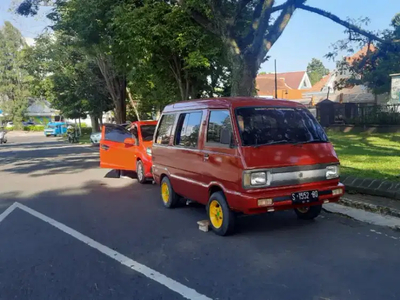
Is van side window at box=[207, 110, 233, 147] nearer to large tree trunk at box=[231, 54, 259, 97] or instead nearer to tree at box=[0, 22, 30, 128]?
large tree trunk at box=[231, 54, 259, 97]

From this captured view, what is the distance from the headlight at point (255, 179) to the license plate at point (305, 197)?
0.47 meters

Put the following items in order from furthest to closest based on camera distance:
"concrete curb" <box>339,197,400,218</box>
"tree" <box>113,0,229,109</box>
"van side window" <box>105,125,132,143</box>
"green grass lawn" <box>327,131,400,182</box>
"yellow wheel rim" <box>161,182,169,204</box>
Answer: "tree" <box>113,0,229,109</box>
"van side window" <box>105,125,132,143</box>
"green grass lawn" <box>327,131,400,182</box>
"yellow wheel rim" <box>161,182,169,204</box>
"concrete curb" <box>339,197,400,218</box>

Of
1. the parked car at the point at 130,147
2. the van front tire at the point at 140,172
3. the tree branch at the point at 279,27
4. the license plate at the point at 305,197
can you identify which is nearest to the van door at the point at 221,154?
the license plate at the point at 305,197

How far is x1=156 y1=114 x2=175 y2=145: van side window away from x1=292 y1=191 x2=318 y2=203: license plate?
3.09 meters

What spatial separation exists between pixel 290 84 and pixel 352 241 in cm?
7318

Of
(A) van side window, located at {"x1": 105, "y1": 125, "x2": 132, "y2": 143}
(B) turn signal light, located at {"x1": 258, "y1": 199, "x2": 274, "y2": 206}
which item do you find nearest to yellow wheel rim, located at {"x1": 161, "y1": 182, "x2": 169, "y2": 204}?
(B) turn signal light, located at {"x1": 258, "y1": 199, "x2": 274, "y2": 206}

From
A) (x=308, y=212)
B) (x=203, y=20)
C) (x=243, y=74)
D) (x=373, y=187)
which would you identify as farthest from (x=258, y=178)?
(x=203, y=20)

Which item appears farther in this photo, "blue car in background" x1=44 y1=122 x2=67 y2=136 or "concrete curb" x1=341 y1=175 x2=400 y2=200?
"blue car in background" x1=44 y1=122 x2=67 y2=136

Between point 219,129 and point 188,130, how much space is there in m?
1.08

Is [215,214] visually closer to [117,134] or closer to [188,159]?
[188,159]

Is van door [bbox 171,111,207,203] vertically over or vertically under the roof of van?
under

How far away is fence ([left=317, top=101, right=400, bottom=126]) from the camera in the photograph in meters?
22.6

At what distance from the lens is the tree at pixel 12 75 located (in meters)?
67.6

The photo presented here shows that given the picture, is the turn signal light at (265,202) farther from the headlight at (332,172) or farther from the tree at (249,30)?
the tree at (249,30)
